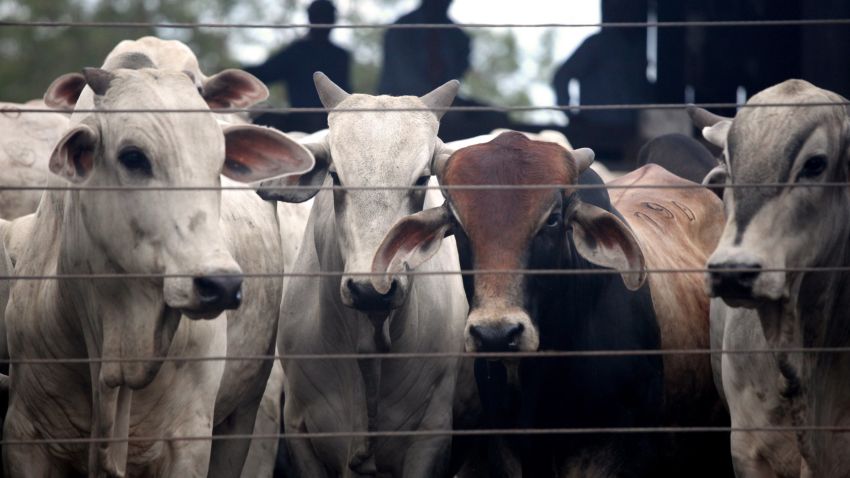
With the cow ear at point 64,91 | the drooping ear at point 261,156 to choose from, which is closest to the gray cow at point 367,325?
the drooping ear at point 261,156

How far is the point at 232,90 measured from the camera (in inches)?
227

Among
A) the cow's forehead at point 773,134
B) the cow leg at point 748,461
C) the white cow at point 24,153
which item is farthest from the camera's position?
the white cow at point 24,153

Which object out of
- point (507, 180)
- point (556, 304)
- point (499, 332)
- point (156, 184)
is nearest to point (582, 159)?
point (507, 180)

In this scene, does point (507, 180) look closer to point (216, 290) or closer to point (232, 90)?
point (232, 90)

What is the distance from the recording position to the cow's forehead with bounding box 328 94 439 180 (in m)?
5.44

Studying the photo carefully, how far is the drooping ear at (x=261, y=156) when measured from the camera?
4.98 m

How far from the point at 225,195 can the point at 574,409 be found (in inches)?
65.5

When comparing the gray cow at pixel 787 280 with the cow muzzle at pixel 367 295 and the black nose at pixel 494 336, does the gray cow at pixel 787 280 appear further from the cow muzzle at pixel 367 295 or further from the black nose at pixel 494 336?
the cow muzzle at pixel 367 295

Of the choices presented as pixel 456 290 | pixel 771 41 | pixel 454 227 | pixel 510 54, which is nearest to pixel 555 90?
pixel 771 41

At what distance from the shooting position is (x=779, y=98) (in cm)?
505

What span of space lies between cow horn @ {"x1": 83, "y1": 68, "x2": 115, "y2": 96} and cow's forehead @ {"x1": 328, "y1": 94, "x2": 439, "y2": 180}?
97cm

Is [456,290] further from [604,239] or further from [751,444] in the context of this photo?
[751,444]

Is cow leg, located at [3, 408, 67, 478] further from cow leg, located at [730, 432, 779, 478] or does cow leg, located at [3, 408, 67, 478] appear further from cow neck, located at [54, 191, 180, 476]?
cow leg, located at [730, 432, 779, 478]

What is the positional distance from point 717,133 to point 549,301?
0.86 m
